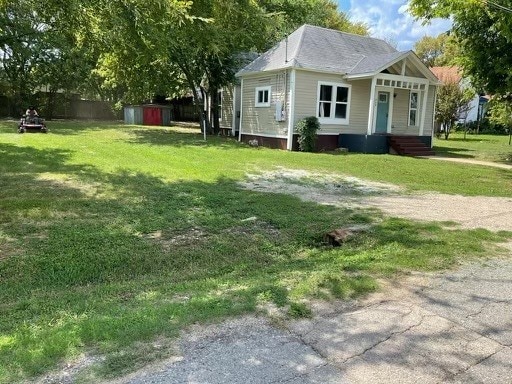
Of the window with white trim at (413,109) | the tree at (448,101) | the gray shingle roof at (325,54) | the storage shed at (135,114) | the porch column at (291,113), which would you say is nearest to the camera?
the porch column at (291,113)

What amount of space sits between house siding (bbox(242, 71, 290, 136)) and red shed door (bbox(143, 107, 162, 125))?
38.2 ft

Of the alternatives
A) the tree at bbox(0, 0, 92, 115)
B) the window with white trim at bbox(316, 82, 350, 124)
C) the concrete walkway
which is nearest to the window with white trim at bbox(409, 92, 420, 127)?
the window with white trim at bbox(316, 82, 350, 124)

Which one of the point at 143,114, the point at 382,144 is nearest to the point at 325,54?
the point at 382,144

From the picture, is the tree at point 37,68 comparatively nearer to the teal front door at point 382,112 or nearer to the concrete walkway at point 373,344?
the teal front door at point 382,112

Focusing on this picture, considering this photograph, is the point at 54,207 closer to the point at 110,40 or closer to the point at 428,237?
the point at 110,40

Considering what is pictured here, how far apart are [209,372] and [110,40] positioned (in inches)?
273

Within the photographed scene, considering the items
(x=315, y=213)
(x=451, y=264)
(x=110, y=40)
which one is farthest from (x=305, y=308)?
(x=110, y=40)

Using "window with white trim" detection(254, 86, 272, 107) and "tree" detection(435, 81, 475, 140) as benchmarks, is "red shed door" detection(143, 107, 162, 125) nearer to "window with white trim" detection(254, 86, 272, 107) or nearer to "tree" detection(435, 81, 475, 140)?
"window with white trim" detection(254, 86, 272, 107)

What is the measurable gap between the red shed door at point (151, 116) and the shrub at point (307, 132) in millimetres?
15987

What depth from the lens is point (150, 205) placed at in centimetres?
703

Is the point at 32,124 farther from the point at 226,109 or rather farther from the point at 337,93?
the point at 337,93

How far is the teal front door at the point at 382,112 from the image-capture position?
61.0 feet

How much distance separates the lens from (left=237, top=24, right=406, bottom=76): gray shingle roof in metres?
16.7

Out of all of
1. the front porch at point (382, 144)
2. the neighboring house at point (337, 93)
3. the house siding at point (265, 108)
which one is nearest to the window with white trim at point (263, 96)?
the neighboring house at point (337, 93)
